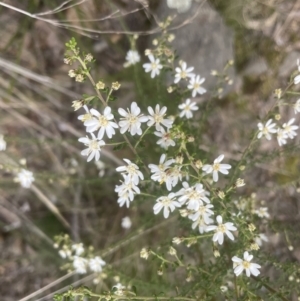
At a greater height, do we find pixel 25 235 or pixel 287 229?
pixel 25 235

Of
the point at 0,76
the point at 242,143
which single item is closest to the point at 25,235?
the point at 0,76

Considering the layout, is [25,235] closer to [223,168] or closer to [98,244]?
[98,244]

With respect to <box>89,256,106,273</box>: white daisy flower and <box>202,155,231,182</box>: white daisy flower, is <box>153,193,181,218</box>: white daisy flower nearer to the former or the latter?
<box>202,155,231,182</box>: white daisy flower

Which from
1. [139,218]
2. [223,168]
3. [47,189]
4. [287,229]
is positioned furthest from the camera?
[47,189]

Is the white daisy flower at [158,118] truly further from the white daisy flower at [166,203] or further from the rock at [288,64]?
the rock at [288,64]

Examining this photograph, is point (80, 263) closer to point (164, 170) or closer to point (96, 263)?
point (96, 263)

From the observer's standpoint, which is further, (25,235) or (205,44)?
(25,235)
